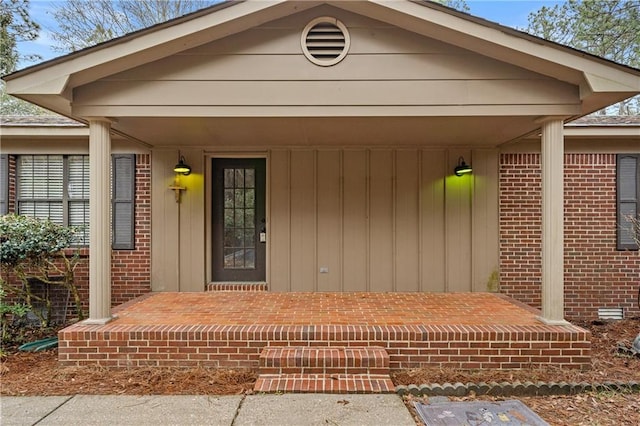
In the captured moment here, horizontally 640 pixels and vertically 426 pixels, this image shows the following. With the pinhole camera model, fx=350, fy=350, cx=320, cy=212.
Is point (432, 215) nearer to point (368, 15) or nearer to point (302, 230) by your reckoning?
point (302, 230)

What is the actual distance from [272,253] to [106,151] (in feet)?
8.18

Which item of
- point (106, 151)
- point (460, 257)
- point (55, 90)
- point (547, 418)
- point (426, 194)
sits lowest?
point (547, 418)

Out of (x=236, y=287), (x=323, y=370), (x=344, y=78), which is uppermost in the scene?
(x=344, y=78)

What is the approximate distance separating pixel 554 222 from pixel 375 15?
9.03 ft

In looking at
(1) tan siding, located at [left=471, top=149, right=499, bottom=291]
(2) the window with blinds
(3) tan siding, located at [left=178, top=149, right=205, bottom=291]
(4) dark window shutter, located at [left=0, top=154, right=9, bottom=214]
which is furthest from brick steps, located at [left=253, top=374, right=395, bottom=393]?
(4) dark window shutter, located at [left=0, top=154, right=9, bottom=214]

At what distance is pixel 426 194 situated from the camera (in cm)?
523

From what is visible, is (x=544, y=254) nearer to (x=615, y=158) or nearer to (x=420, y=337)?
(x=420, y=337)

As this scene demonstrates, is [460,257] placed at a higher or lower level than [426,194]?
lower

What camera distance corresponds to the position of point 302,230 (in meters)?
5.22

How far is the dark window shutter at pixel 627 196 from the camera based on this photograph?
5.28 meters

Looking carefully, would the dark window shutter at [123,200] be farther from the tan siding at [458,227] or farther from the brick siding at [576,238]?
the brick siding at [576,238]

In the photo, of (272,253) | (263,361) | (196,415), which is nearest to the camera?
(196,415)

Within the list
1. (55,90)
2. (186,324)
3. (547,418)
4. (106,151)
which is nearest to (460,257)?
(547,418)

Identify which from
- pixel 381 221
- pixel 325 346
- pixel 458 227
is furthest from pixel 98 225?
pixel 458 227
